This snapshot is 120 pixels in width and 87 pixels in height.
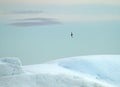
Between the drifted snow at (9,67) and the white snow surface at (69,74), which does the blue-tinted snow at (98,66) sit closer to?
the white snow surface at (69,74)

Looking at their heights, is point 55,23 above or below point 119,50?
above

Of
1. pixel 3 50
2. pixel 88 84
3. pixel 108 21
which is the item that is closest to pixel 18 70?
pixel 88 84

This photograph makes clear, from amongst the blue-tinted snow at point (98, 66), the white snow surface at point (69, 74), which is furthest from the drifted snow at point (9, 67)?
the blue-tinted snow at point (98, 66)

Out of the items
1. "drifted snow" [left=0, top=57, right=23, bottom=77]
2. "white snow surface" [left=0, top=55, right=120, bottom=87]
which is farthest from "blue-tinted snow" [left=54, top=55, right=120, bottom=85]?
"drifted snow" [left=0, top=57, right=23, bottom=77]

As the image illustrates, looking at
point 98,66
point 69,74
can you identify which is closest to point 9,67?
point 69,74

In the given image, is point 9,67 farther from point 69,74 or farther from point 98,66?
point 98,66

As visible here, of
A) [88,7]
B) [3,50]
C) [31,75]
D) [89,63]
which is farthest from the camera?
[88,7]

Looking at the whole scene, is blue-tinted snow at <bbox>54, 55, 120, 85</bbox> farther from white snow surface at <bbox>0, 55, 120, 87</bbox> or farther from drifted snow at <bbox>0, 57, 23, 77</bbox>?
drifted snow at <bbox>0, 57, 23, 77</bbox>

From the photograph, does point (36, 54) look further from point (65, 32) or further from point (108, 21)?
point (108, 21)
